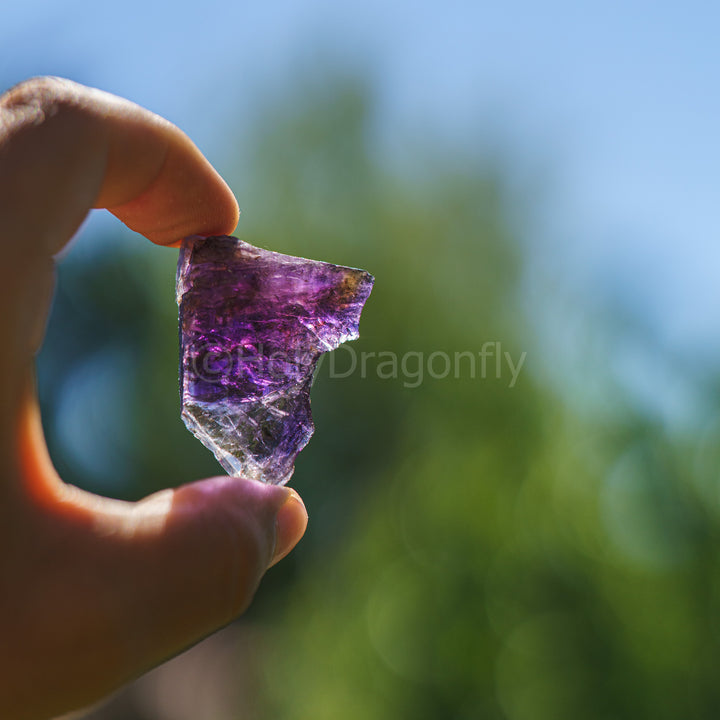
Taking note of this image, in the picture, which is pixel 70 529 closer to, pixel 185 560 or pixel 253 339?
pixel 185 560

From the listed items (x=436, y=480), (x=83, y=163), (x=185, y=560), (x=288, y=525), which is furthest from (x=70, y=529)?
(x=436, y=480)

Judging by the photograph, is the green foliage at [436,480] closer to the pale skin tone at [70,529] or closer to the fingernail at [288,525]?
the fingernail at [288,525]

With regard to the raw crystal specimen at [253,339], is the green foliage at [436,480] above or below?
below

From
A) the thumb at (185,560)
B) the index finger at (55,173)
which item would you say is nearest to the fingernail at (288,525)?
the thumb at (185,560)

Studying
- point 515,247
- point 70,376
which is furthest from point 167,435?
point 515,247

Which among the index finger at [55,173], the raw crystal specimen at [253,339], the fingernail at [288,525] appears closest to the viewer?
the index finger at [55,173]

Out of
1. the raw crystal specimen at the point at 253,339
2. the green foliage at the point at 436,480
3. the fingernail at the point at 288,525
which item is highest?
the raw crystal specimen at the point at 253,339
